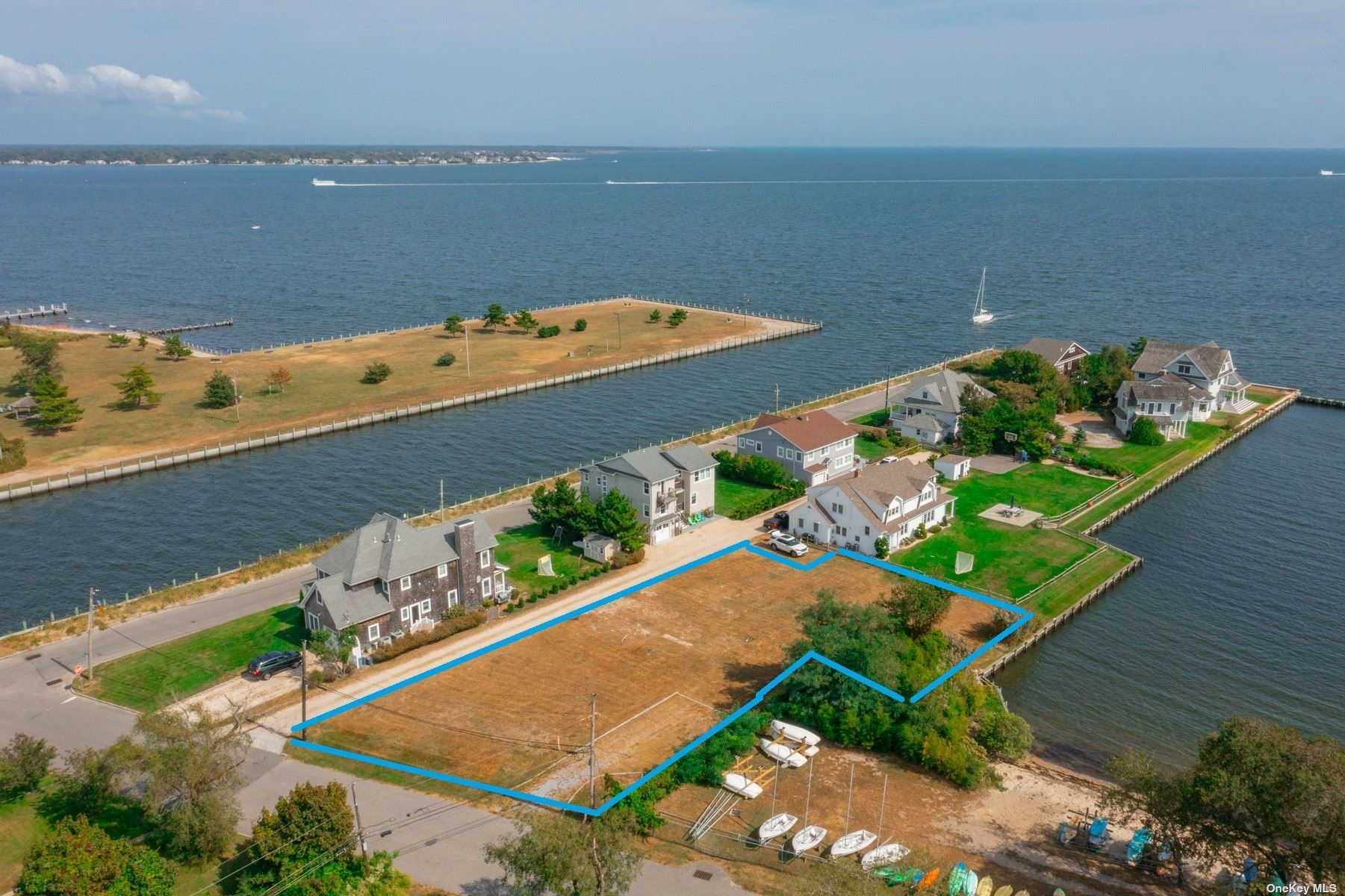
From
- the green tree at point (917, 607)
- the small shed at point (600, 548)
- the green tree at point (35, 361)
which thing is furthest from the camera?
the green tree at point (35, 361)

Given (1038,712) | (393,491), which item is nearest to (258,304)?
(393,491)

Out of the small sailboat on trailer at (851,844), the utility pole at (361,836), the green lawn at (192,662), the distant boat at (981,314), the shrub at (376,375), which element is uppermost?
the distant boat at (981,314)

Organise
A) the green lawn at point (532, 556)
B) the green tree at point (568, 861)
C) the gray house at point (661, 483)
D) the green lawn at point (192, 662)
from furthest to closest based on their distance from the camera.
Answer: the gray house at point (661, 483), the green lawn at point (532, 556), the green lawn at point (192, 662), the green tree at point (568, 861)

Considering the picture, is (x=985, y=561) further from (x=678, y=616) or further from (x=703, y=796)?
(x=703, y=796)

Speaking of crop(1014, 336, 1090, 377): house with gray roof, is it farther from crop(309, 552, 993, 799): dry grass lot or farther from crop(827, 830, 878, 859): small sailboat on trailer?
crop(827, 830, 878, 859): small sailboat on trailer

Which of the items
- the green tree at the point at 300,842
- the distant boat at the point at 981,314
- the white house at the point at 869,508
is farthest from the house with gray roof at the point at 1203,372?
the green tree at the point at 300,842

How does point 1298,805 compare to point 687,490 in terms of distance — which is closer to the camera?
point 1298,805

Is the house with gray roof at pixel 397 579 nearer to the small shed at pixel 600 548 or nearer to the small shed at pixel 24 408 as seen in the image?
the small shed at pixel 600 548

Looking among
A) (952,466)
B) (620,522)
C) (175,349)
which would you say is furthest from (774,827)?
(175,349)

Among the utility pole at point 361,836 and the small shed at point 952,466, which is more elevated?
the small shed at point 952,466
